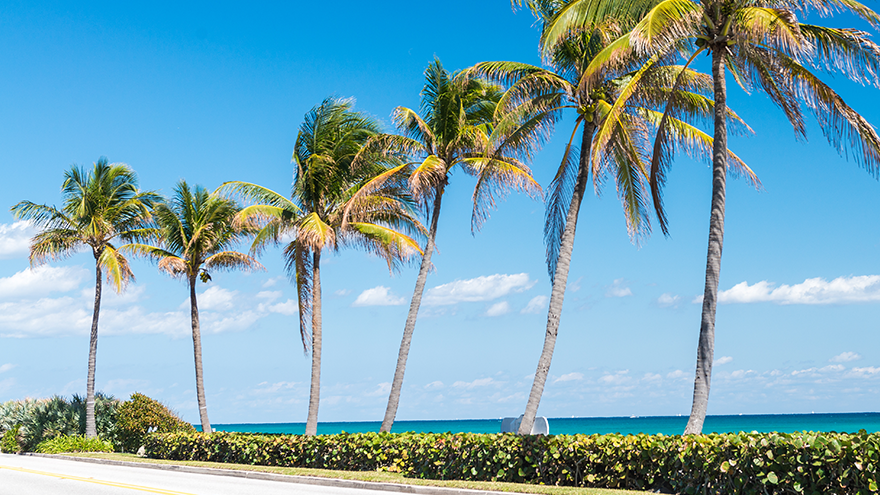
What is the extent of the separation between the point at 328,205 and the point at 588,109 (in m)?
10.3

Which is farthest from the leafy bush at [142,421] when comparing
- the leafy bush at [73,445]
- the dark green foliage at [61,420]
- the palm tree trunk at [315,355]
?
the palm tree trunk at [315,355]

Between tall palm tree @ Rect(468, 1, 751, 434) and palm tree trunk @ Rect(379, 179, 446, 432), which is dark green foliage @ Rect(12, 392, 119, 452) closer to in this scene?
palm tree trunk @ Rect(379, 179, 446, 432)

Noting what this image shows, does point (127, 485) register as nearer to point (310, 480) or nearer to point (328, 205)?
point (310, 480)

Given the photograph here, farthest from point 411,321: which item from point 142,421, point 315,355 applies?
point 142,421

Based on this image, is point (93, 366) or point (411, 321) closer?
point (411, 321)

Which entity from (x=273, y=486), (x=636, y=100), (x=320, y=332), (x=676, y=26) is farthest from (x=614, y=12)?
(x=320, y=332)

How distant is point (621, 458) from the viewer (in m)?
13.1

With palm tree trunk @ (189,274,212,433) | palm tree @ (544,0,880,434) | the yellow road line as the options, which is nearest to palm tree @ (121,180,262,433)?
palm tree trunk @ (189,274,212,433)

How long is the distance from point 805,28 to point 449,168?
34.9 ft

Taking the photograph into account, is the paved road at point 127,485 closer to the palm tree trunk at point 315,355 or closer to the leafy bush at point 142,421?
the palm tree trunk at point 315,355

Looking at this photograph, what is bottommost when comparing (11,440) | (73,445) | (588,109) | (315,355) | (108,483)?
(108,483)

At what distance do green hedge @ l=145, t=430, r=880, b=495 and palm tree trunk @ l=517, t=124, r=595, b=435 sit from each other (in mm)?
1312

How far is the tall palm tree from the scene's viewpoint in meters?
16.4

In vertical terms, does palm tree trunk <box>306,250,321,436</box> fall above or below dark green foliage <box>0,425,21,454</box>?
above
